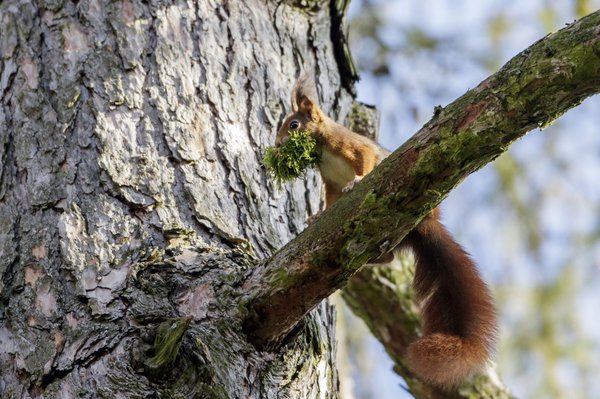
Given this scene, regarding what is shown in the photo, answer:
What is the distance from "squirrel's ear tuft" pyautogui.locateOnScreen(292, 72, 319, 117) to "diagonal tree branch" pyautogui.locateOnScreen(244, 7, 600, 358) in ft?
2.92

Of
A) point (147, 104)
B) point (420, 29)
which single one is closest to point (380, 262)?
point (147, 104)

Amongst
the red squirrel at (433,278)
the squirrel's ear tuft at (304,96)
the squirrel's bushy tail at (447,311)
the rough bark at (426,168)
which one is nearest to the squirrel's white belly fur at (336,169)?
the red squirrel at (433,278)

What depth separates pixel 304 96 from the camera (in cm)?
247

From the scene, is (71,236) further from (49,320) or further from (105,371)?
(105,371)

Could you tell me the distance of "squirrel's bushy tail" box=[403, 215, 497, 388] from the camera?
1897mm

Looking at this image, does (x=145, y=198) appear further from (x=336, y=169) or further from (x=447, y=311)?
(x=447, y=311)

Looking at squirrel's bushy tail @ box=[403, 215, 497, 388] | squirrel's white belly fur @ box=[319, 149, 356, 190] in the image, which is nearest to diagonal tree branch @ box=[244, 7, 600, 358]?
squirrel's bushy tail @ box=[403, 215, 497, 388]

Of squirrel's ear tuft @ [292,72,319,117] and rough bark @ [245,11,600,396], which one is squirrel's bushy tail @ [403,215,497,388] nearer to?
rough bark @ [245,11,600,396]

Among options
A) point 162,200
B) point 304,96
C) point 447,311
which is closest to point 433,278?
point 447,311

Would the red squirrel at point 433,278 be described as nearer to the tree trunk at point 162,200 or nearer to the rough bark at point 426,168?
the tree trunk at point 162,200

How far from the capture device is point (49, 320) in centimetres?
174

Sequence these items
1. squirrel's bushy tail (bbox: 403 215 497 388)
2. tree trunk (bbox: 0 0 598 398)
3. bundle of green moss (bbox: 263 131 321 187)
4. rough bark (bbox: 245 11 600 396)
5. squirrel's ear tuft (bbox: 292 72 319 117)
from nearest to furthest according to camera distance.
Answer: rough bark (bbox: 245 11 600 396) < tree trunk (bbox: 0 0 598 398) < squirrel's bushy tail (bbox: 403 215 497 388) < bundle of green moss (bbox: 263 131 321 187) < squirrel's ear tuft (bbox: 292 72 319 117)

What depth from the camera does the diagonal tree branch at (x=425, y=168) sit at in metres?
1.45

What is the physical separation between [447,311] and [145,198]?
87cm
